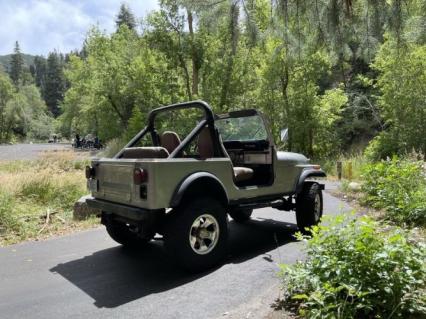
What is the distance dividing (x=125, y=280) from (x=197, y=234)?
3.19 ft

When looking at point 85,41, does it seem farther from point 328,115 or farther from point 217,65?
point 328,115

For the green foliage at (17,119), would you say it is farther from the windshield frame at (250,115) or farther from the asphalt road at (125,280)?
the windshield frame at (250,115)

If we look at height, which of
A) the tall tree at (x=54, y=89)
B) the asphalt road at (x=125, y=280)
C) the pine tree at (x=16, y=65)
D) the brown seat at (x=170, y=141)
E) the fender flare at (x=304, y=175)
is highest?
the pine tree at (x=16, y=65)

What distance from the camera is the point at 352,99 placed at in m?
25.4

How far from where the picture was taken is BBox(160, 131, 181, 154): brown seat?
221 inches

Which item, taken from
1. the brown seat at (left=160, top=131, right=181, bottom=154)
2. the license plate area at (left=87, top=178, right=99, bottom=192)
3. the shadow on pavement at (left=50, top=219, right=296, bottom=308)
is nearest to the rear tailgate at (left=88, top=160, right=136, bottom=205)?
the license plate area at (left=87, top=178, right=99, bottom=192)

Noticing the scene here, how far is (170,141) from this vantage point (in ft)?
18.5

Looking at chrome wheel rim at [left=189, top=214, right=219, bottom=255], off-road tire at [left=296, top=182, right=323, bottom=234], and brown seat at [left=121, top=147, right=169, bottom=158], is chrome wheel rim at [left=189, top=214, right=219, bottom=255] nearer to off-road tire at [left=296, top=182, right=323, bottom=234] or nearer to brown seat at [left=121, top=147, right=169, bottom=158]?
brown seat at [left=121, top=147, right=169, bottom=158]

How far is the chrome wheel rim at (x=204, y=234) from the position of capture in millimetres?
→ 4457

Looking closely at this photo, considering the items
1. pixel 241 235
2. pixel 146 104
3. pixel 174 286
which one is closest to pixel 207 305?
pixel 174 286

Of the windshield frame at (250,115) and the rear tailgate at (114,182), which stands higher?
the windshield frame at (250,115)

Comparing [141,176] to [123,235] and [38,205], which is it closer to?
[123,235]

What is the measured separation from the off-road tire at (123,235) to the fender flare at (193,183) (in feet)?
5.27

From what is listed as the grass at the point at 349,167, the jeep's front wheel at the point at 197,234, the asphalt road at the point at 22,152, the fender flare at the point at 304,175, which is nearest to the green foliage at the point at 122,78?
the asphalt road at the point at 22,152
